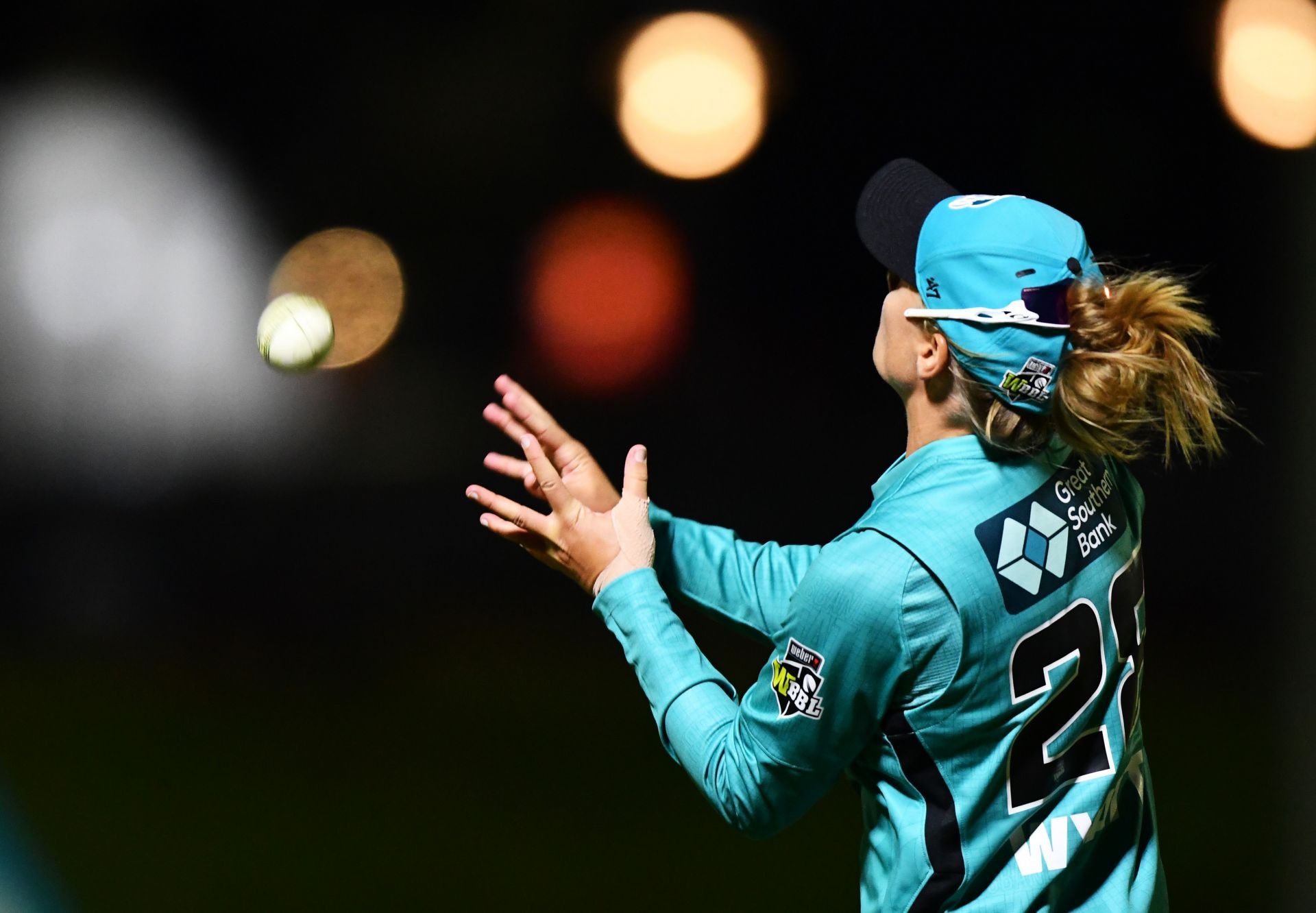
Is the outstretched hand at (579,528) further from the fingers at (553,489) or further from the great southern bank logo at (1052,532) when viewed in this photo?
the great southern bank logo at (1052,532)

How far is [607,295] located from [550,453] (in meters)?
4.75

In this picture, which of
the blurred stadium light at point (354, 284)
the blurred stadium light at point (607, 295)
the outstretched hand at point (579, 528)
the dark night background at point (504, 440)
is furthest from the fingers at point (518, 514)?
the blurred stadium light at point (354, 284)

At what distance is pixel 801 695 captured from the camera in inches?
43.4

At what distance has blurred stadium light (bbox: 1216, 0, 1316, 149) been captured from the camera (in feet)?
16.6

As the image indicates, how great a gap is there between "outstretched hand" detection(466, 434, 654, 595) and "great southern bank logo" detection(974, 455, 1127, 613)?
0.38 meters

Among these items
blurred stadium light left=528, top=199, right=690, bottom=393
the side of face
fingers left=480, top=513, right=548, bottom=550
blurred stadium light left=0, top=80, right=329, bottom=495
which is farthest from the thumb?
blurred stadium light left=0, top=80, right=329, bottom=495

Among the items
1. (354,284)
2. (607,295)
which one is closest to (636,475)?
(607,295)

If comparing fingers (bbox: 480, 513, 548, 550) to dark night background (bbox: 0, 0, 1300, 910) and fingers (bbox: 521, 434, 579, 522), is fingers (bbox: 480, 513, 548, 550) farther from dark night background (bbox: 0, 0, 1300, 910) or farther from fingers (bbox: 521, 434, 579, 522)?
dark night background (bbox: 0, 0, 1300, 910)

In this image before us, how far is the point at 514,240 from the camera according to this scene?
19.7 ft

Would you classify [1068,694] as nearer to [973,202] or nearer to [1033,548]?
[1033,548]

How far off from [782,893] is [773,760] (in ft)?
6.11

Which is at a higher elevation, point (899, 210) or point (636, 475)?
point (899, 210)

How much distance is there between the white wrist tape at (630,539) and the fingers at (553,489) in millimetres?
50

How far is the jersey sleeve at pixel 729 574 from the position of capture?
1.48 m
